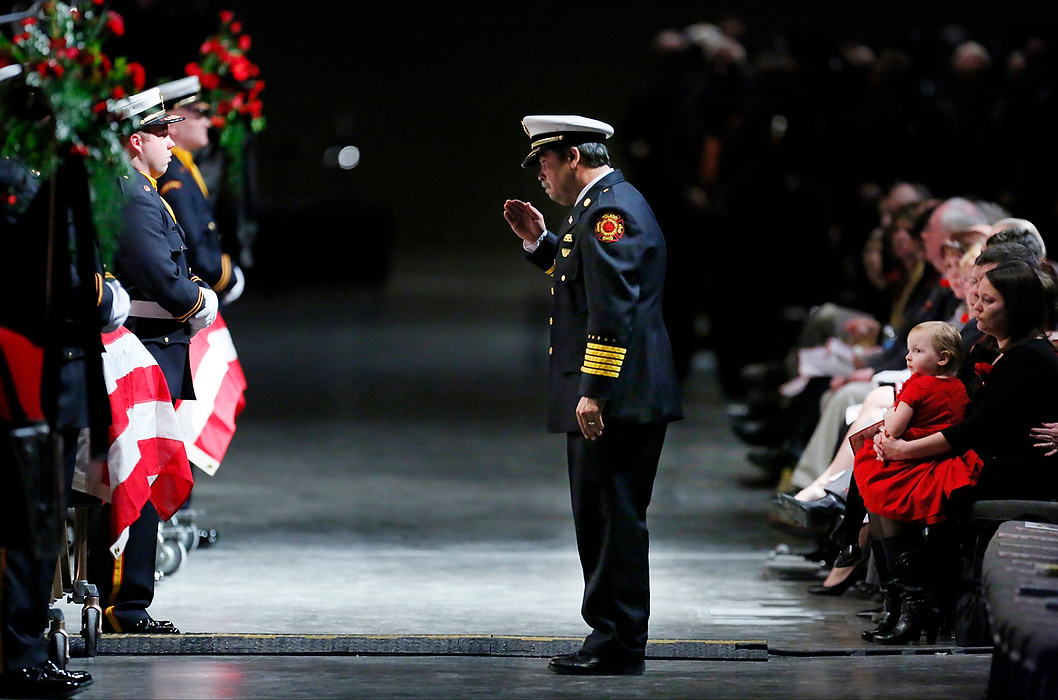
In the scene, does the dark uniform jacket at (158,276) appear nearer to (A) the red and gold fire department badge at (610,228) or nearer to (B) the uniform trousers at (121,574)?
(B) the uniform trousers at (121,574)

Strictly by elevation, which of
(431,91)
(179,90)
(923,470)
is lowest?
(923,470)

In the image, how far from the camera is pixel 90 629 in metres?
4.36

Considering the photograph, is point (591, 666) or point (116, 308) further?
point (116, 308)

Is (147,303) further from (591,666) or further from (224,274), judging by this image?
(591,666)

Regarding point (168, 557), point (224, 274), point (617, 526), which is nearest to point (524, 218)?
point (617, 526)

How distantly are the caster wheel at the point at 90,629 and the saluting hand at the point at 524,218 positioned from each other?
1.49 metres

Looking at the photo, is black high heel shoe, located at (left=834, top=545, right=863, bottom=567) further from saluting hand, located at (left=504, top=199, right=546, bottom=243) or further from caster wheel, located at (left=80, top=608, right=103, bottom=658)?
caster wheel, located at (left=80, top=608, right=103, bottom=658)

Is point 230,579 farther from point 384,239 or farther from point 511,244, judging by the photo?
point 511,244

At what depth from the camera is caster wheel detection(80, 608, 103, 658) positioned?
14.3 feet

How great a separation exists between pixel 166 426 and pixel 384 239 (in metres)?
15.2

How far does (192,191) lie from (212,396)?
73 centimetres

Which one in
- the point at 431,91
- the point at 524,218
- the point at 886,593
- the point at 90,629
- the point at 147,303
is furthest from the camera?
the point at 431,91

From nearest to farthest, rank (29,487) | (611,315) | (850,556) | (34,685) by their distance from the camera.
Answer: (29,487) → (34,685) → (611,315) → (850,556)

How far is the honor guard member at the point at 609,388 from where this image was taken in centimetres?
421
